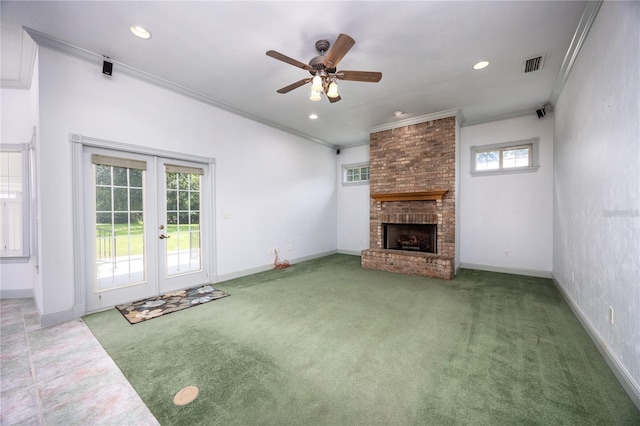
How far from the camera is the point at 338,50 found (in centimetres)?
238

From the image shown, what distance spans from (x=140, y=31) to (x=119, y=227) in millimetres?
2447

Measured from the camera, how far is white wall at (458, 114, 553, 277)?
15.5 ft

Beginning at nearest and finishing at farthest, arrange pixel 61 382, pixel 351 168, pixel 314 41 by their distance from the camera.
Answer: pixel 61 382
pixel 314 41
pixel 351 168

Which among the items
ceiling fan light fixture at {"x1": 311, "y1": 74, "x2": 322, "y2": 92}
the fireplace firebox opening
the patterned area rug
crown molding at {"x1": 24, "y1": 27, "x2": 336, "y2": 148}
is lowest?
the patterned area rug

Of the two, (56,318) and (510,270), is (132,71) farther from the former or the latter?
(510,270)

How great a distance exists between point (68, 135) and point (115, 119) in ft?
1.82

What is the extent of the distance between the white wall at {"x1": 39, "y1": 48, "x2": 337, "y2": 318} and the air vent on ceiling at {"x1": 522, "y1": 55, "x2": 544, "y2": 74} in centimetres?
439

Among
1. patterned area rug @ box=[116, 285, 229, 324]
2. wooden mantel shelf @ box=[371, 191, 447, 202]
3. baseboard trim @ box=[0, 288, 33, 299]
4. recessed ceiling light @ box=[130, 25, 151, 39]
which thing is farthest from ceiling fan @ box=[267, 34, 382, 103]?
baseboard trim @ box=[0, 288, 33, 299]

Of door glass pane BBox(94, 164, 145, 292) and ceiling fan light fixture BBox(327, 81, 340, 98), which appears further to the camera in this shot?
door glass pane BBox(94, 164, 145, 292)

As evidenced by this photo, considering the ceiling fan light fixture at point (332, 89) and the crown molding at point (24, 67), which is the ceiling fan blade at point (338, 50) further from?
the crown molding at point (24, 67)

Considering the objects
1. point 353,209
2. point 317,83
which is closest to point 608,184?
point 317,83

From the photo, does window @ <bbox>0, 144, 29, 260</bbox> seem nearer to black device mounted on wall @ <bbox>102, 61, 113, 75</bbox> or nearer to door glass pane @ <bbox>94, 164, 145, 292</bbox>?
door glass pane @ <bbox>94, 164, 145, 292</bbox>

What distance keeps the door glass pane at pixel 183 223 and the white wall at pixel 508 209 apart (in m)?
5.36

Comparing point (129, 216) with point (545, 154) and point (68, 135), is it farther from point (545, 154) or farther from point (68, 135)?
point (545, 154)
